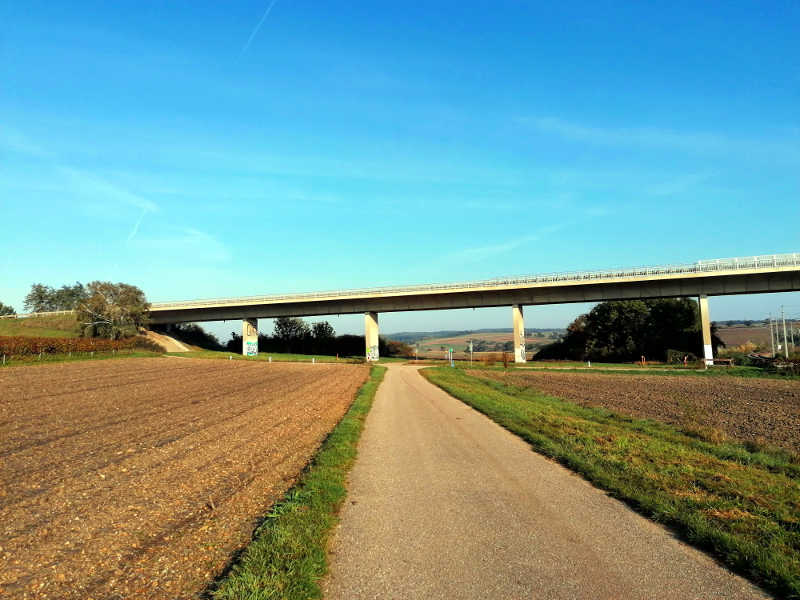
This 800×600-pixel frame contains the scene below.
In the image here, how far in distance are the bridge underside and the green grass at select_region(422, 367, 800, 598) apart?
152 ft

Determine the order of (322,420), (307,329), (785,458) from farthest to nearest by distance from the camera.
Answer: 1. (307,329)
2. (322,420)
3. (785,458)

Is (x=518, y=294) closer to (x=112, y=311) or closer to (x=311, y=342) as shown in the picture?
(x=311, y=342)

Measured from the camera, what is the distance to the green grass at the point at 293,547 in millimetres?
5008

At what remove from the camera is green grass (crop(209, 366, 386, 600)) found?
16.4 feet

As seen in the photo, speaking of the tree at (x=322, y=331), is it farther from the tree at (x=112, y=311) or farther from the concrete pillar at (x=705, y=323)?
the concrete pillar at (x=705, y=323)

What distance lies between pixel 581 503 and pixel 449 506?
7.28 ft

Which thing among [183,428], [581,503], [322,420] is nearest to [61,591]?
[581,503]

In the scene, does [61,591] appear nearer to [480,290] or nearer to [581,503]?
[581,503]

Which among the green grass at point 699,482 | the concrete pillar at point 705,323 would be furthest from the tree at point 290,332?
the green grass at point 699,482

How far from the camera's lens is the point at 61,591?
5.18 m

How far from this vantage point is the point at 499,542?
6.43m

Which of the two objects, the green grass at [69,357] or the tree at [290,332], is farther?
the tree at [290,332]

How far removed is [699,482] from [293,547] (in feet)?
25.3

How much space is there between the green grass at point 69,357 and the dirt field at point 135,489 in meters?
35.2
